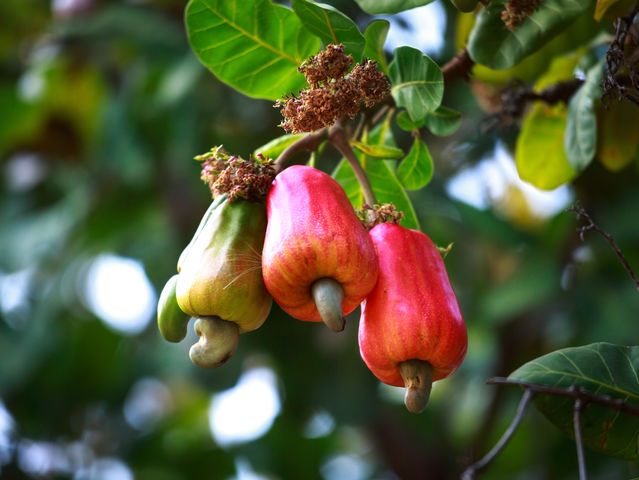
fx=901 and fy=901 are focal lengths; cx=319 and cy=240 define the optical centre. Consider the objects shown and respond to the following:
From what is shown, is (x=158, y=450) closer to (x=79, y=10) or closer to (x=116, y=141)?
(x=116, y=141)

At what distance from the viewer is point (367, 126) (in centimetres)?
141

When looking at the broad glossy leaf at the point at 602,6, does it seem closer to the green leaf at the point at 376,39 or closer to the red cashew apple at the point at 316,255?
the green leaf at the point at 376,39

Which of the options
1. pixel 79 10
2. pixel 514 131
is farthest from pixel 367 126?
pixel 79 10

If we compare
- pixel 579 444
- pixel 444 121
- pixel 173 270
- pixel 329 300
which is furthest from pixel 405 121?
pixel 173 270

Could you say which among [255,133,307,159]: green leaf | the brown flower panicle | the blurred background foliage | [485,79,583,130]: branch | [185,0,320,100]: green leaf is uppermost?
the brown flower panicle

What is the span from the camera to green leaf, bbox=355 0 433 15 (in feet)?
4.13

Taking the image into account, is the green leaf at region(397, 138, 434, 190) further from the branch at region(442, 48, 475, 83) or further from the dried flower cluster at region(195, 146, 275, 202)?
the dried flower cluster at region(195, 146, 275, 202)

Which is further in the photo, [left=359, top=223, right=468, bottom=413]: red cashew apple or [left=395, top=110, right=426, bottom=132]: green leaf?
[left=395, top=110, right=426, bottom=132]: green leaf

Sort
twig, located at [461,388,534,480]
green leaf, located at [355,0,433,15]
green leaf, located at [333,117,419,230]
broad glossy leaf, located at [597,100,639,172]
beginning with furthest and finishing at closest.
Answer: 1. broad glossy leaf, located at [597,100,639,172]
2. green leaf, located at [333,117,419,230]
3. green leaf, located at [355,0,433,15]
4. twig, located at [461,388,534,480]

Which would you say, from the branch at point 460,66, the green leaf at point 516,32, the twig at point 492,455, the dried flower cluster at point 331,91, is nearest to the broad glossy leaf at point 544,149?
the branch at point 460,66

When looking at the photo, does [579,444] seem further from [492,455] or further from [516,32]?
[516,32]

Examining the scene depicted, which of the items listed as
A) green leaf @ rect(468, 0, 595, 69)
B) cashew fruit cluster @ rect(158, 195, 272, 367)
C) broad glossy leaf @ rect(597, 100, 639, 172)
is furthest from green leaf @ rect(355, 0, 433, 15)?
broad glossy leaf @ rect(597, 100, 639, 172)

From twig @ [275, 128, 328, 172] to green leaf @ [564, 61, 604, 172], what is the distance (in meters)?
0.44

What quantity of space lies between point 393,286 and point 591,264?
1884mm
